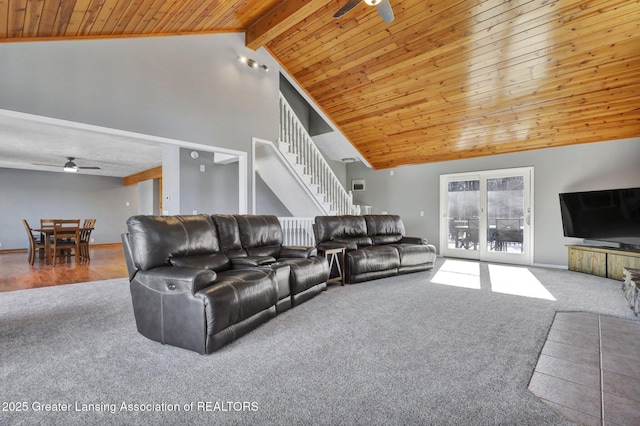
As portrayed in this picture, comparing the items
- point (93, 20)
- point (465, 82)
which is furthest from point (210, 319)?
point (465, 82)

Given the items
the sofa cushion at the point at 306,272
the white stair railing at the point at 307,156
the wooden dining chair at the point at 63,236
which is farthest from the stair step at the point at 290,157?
the wooden dining chair at the point at 63,236

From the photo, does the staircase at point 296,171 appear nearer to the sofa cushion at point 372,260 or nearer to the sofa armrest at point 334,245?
the sofa armrest at point 334,245

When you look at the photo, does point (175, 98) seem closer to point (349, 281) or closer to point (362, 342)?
point (349, 281)

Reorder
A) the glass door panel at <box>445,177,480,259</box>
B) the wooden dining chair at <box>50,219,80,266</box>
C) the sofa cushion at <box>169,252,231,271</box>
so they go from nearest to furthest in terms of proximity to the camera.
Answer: the sofa cushion at <box>169,252,231,271</box> → the wooden dining chair at <box>50,219,80,266</box> → the glass door panel at <box>445,177,480,259</box>

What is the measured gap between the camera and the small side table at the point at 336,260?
4160 mm

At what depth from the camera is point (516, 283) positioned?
434cm

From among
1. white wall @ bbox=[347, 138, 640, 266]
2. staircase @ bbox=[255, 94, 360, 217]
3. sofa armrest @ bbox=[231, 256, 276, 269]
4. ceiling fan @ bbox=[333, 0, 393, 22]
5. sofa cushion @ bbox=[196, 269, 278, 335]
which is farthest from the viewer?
staircase @ bbox=[255, 94, 360, 217]

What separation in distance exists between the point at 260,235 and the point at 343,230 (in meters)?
1.66

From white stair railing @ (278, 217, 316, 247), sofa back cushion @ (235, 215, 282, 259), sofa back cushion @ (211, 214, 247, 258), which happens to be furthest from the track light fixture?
sofa back cushion @ (211, 214, 247, 258)

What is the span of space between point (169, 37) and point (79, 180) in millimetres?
7462

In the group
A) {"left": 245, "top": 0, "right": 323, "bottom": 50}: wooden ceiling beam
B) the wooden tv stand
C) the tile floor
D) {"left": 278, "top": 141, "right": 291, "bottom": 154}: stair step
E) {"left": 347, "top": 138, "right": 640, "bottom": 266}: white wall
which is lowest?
the tile floor

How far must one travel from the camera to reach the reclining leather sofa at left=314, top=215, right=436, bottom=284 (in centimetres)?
437

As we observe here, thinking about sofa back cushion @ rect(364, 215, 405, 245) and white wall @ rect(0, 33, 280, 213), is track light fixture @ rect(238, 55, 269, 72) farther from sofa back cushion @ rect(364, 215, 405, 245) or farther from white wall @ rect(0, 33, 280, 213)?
sofa back cushion @ rect(364, 215, 405, 245)

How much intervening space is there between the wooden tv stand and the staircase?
14.5ft
